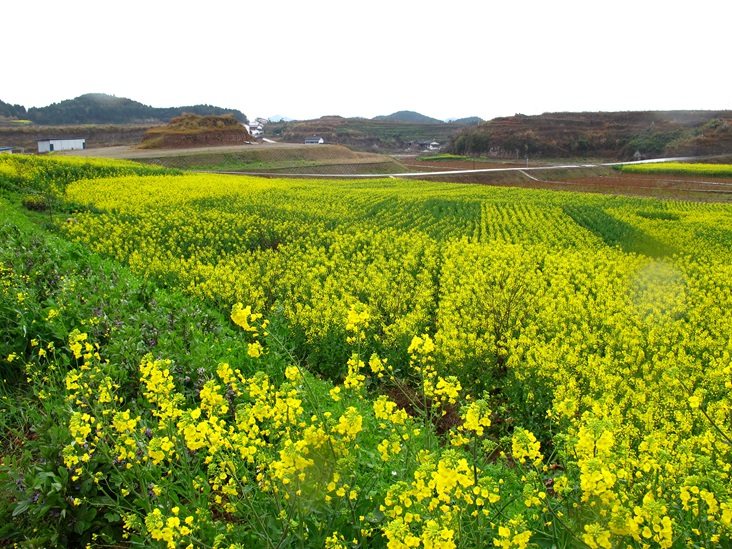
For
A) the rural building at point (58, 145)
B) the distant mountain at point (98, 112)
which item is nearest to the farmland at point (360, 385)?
the rural building at point (58, 145)

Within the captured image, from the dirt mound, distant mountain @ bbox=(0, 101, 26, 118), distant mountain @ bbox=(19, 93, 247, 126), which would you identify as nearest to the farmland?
the dirt mound

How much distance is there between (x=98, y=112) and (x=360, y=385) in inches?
6828

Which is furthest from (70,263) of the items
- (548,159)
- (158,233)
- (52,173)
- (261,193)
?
(548,159)

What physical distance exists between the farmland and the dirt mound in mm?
51270

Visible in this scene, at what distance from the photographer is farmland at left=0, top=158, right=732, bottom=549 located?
2.89m

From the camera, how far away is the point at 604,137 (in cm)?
8819

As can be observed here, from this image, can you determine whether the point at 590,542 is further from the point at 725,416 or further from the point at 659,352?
the point at 659,352

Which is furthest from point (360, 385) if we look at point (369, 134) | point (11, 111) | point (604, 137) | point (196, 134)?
point (11, 111)

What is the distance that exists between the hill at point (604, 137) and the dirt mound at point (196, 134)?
154ft

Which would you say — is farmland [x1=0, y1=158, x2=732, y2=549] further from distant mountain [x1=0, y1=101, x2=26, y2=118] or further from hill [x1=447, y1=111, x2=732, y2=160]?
distant mountain [x1=0, y1=101, x2=26, y2=118]

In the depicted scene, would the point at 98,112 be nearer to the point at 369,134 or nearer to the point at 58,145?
the point at 58,145

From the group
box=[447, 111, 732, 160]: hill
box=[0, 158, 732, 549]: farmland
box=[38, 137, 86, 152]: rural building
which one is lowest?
box=[0, 158, 732, 549]: farmland

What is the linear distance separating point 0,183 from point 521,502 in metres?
27.4

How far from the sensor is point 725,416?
4883mm
